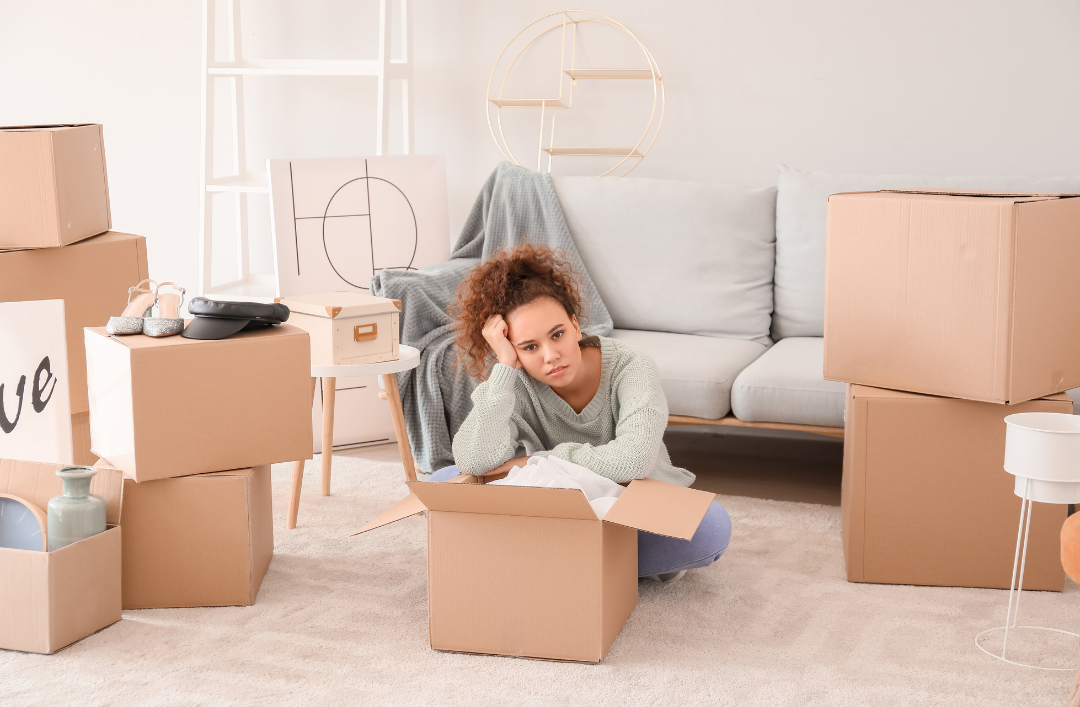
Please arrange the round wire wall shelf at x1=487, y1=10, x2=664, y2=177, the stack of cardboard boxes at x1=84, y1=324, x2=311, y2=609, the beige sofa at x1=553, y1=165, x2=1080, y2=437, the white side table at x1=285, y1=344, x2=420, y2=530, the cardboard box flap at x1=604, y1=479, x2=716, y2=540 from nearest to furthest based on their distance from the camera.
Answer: the cardboard box flap at x1=604, y1=479, x2=716, y2=540
the stack of cardboard boxes at x1=84, y1=324, x2=311, y2=609
the white side table at x1=285, y1=344, x2=420, y2=530
the beige sofa at x1=553, y1=165, x2=1080, y2=437
the round wire wall shelf at x1=487, y1=10, x2=664, y2=177

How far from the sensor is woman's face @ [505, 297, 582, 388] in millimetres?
1793

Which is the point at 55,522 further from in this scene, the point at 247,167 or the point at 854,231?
the point at 247,167

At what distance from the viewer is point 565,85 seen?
327 centimetres

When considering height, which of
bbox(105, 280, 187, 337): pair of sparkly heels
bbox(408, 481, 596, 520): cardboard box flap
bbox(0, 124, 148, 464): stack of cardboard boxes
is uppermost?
bbox(0, 124, 148, 464): stack of cardboard boxes

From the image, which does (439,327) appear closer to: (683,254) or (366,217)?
(366,217)

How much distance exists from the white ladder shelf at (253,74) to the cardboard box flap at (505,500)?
5.73 feet

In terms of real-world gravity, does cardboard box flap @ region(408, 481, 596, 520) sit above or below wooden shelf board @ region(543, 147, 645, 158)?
below

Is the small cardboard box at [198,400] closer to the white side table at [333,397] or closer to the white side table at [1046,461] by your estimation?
the white side table at [333,397]

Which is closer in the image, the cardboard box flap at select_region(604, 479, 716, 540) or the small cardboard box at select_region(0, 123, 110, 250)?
the cardboard box flap at select_region(604, 479, 716, 540)

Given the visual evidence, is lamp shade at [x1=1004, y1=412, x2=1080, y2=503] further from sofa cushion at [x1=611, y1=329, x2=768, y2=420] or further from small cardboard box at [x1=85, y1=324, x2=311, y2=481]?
small cardboard box at [x1=85, y1=324, x2=311, y2=481]

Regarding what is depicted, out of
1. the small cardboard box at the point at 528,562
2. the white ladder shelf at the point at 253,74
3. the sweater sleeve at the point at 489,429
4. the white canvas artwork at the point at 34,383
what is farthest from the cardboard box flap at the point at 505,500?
the white ladder shelf at the point at 253,74

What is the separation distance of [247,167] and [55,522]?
228cm

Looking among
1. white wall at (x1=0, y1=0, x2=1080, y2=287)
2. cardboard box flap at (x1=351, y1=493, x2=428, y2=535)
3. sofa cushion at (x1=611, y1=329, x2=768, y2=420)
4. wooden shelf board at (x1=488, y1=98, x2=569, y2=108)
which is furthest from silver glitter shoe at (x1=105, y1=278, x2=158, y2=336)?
white wall at (x1=0, y1=0, x2=1080, y2=287)

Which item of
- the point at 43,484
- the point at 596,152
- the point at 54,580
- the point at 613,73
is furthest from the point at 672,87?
the point at 54,580
